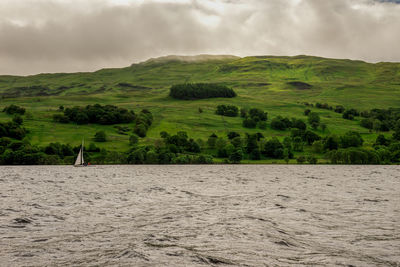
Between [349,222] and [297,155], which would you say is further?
[297,155]

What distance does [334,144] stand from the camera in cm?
19725

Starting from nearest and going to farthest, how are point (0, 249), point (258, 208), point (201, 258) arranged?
1. point (201, 258)
2. point (0, 249)
3. point (258, 208)

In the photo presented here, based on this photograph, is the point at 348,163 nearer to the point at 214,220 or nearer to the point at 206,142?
the point at 206,142

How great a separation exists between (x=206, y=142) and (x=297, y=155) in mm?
47197

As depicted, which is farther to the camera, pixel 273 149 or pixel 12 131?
pixel 273 149

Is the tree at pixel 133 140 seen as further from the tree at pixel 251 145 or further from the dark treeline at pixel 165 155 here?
the tree at pixel 251 145

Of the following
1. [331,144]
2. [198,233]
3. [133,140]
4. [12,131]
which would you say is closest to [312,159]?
[331,144]

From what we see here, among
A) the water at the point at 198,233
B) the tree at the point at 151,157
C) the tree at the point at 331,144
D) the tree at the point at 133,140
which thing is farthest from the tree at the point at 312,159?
the water at the point at 198,233

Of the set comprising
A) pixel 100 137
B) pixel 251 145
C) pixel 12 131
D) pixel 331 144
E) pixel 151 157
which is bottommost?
pixel 151 157

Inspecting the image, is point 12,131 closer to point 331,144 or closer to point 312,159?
point 312,159

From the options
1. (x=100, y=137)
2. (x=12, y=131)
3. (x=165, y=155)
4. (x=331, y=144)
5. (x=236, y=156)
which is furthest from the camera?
(x=331, y=144)

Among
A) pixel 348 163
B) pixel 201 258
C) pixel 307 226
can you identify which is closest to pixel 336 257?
pixel 201 258

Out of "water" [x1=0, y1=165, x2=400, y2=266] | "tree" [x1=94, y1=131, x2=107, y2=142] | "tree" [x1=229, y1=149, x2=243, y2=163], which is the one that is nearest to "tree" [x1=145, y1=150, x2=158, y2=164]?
"tree" [x1=94, y1=131, x2=107, y2=142]

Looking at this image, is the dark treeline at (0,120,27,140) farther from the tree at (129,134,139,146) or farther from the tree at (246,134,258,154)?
the tree at (246,134,258,154)
